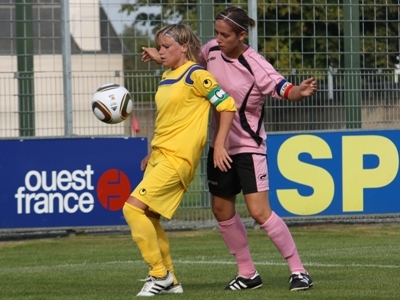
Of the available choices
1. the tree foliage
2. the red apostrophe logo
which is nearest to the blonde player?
the red apostrophe logo

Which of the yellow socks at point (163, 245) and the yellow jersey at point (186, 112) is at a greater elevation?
the yellow jersey at point (186, 112)

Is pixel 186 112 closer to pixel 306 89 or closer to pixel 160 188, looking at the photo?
pixel 160 188

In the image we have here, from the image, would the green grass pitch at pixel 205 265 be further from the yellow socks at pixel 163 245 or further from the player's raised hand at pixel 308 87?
the player's raised hand at pixel 308 87

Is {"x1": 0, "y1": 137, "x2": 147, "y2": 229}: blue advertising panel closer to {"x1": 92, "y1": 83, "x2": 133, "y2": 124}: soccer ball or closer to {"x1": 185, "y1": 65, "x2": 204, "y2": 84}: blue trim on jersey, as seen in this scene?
{"x1": 92, "y1": 83, "x2": 133, "y2": 124}: soccer ball

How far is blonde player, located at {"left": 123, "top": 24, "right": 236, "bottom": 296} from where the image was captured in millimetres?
7488

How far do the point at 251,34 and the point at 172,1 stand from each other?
44.2 inches

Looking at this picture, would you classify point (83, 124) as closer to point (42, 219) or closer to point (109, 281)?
point (42, 219)

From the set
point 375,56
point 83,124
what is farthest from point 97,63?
point 375,56

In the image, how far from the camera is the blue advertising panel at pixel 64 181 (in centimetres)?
1346

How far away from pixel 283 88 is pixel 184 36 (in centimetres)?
81

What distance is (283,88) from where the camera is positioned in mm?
7836

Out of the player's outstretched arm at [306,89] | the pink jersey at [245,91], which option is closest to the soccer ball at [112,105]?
the pink jersey at [245,91]

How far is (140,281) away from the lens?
8758mm

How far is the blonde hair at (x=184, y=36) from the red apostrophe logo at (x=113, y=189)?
594 centimetres
